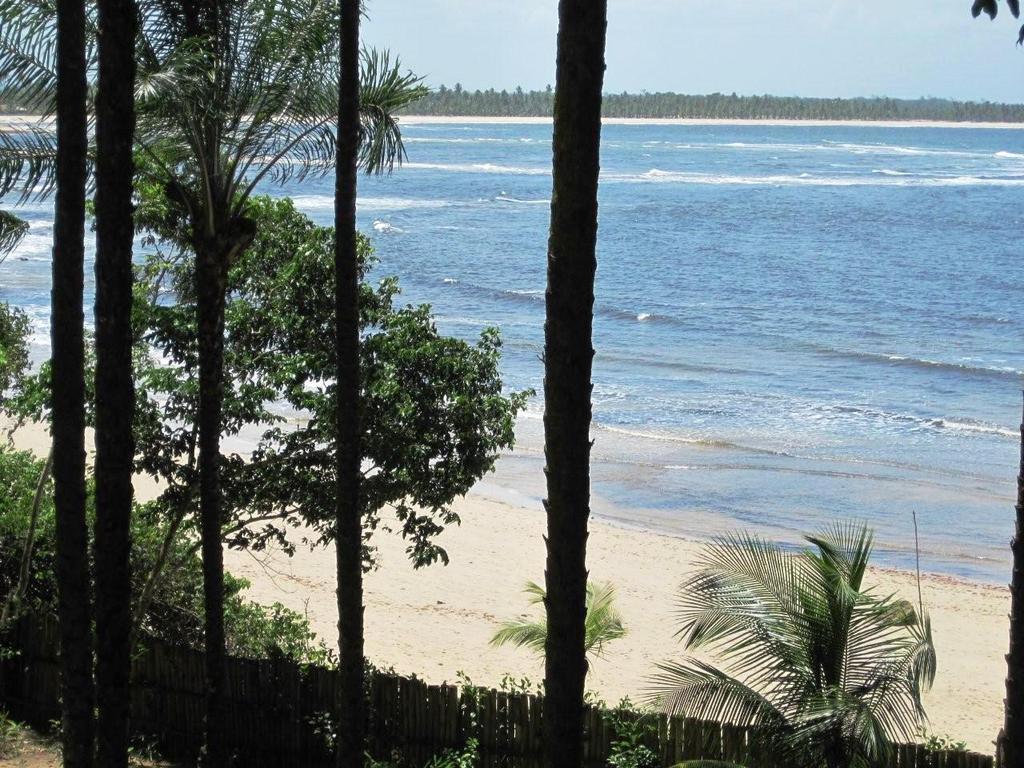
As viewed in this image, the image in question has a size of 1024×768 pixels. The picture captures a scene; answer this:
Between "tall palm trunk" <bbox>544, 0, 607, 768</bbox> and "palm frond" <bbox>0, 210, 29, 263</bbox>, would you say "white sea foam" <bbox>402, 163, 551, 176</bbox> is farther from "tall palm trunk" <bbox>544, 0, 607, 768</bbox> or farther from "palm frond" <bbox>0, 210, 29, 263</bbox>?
"tall palm trunk" <bbox>544, 0, 607, 768</bbox>

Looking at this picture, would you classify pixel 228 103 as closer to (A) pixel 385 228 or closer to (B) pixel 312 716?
(B) pixel 312 716

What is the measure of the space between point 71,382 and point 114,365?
2.12ft

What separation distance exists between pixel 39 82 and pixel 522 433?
1939cm

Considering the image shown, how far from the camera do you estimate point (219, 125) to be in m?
9.23

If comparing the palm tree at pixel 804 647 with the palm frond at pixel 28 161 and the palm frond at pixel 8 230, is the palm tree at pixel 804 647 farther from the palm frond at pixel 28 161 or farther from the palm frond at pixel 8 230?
the palm frond at pixel 8 230

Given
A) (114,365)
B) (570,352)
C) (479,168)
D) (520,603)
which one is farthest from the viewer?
(479,168)

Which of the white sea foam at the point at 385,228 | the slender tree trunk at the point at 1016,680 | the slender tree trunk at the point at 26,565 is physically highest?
the white sea foam at the point at 385,228

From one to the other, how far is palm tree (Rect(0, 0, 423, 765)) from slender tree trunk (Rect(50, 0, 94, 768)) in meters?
1.65

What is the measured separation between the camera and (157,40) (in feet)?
30.1

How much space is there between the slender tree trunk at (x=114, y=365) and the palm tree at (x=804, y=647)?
11.0 ft

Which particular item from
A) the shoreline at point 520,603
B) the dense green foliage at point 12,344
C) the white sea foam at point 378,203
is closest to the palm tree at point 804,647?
the shoreline at point 520,603

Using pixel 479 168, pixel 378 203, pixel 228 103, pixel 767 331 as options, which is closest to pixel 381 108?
pixel 228 103

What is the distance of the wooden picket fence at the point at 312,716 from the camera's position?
924cm

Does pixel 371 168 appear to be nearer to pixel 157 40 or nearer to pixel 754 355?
pixel 157 40
